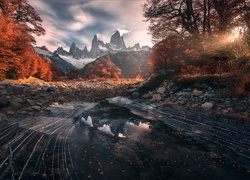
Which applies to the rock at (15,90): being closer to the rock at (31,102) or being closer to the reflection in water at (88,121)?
the rock at (31,102)

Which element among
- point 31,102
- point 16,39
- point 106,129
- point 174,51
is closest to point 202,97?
point 106,129

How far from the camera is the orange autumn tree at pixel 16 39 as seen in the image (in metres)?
12.5

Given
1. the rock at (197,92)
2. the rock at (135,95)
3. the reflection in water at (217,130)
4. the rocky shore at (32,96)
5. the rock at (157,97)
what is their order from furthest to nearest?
1. the rock at (135,95)
2. the rock at (157,97)
3. the rock at (197,92)
4. the rocky shore at (32,96)
5. the reflection in water at (217,130)

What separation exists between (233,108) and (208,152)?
3.76 metres

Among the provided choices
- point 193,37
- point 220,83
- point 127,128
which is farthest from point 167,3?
point 127,128

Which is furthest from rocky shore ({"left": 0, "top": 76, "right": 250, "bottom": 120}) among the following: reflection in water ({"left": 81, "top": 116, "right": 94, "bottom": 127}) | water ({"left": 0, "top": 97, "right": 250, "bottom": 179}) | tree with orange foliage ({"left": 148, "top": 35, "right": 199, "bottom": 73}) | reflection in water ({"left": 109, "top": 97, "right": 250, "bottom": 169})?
tree with orange foliage ({"left": 148, "top": 35, "right": 199, "bottom": 73})

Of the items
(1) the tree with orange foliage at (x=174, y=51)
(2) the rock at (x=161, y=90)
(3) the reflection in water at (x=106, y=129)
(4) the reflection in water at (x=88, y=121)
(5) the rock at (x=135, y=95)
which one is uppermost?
(1) the tree with orange foliage at (x=174, y=51)

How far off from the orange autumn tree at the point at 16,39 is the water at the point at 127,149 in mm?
10237

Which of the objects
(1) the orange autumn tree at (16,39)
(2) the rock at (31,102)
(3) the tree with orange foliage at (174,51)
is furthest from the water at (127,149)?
(1) the orange autumn tree at (16,39)

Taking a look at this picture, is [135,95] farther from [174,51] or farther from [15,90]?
[15,90]

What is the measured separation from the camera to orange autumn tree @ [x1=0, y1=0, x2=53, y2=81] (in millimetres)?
12531

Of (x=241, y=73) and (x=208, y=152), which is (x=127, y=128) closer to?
(x=208, y=152)

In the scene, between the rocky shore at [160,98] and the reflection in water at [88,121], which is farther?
the rocky shore at [160,98]

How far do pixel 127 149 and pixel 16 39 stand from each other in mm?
16703
